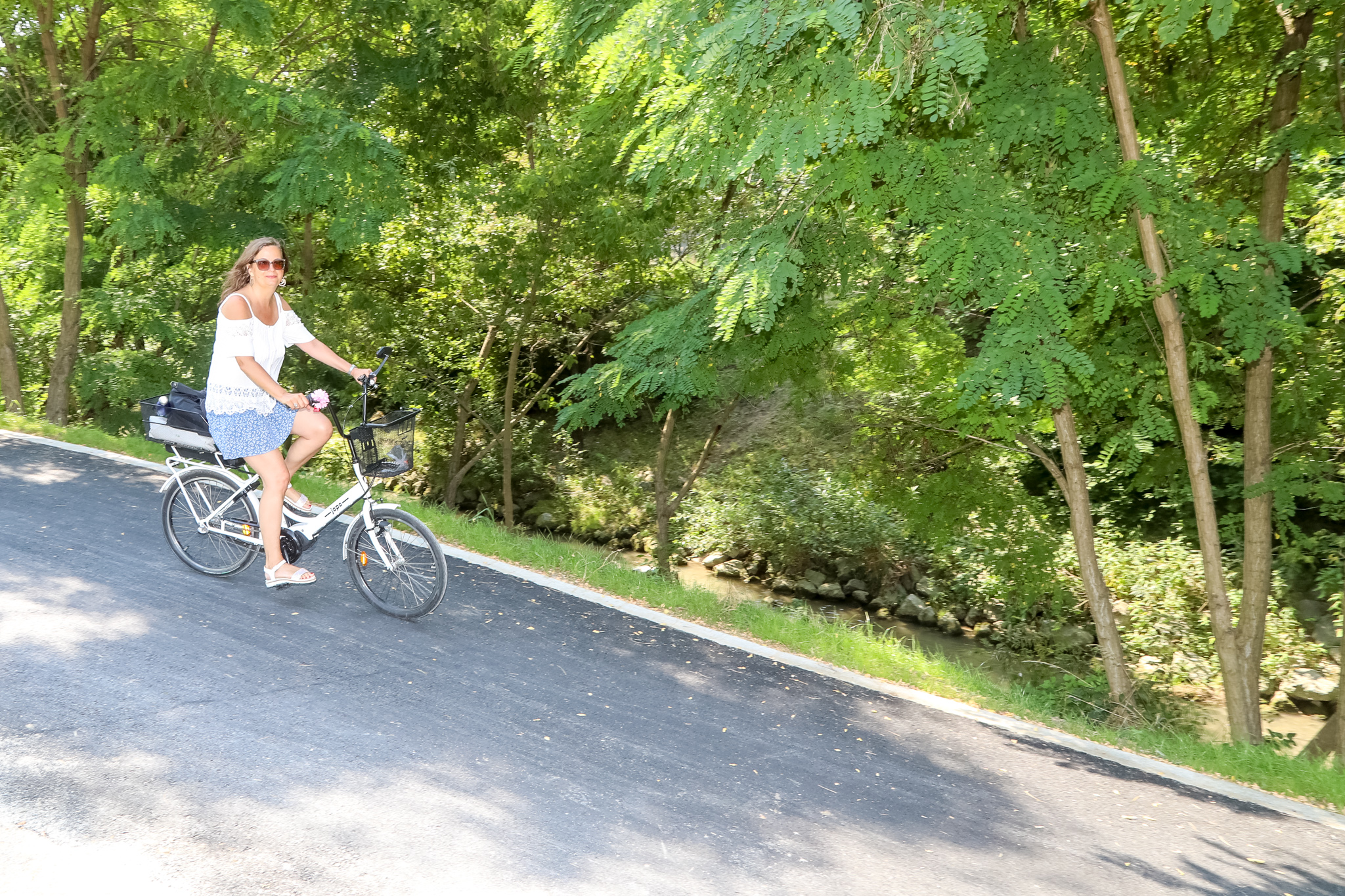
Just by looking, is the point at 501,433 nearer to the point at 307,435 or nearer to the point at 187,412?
the point at 187,412

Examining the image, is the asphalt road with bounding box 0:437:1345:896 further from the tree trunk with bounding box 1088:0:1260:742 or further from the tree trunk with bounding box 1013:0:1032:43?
the tree trunk with bounding box 1013:0:1032:43

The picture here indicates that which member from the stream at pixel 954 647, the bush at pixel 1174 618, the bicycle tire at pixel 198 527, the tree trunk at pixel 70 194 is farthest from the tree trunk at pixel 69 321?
the bush at pixel 1174 618

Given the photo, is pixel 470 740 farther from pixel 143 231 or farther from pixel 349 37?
pixel 349 37

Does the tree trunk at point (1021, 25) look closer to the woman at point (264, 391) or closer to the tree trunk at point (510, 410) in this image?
the woman at point (264, 391)

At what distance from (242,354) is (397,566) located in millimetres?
1496

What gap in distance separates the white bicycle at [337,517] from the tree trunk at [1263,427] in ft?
22.1

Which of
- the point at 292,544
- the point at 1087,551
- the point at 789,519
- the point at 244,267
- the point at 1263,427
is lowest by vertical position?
the point at 292,544

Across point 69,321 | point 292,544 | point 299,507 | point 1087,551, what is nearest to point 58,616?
point 292,544

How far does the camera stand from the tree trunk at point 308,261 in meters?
15.1

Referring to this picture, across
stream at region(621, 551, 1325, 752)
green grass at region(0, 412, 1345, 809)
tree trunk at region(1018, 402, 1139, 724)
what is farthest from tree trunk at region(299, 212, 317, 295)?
tree trunk at region(1018, 402, 1139, 724)

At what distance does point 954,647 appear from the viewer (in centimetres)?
1424

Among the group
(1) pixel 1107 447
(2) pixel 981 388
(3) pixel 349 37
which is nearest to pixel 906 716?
(2) pixel 981 388

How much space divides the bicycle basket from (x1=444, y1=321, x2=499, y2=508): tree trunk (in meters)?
10.1

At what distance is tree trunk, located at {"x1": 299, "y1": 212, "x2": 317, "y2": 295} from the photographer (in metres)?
15.1
